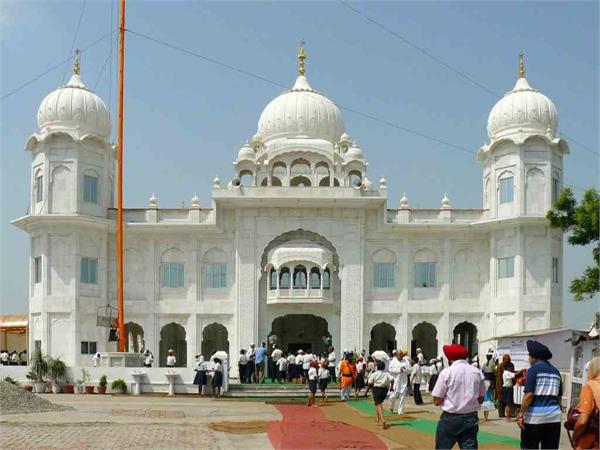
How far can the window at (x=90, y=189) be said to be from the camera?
41719 mm

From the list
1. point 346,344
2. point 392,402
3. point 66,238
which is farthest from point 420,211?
point 392,402

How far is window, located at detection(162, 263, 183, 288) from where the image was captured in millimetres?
42906

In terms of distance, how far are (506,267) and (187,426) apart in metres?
25.3

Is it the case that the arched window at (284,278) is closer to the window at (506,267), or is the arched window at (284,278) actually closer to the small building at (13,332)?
the window at (506,267)

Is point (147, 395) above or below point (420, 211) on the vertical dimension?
below

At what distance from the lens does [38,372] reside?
34.2 meters

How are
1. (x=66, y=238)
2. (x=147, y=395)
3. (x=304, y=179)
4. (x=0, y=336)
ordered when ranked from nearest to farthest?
1. (x=147, y=395)
2. (x=66, y=238)
3. (x=304, y=179)
4. (x=0, y=336)

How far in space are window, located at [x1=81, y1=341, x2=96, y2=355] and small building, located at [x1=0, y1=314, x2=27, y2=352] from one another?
16.9 metres

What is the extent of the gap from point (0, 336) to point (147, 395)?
105 feet

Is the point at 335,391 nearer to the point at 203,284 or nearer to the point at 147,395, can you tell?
the point at 147,395

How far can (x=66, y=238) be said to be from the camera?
40938mm

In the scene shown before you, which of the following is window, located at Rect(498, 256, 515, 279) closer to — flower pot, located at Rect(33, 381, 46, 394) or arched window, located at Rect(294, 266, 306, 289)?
arched window, located at Rect(294, 266, 306, 289)

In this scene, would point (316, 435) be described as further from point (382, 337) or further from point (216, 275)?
point (382, 337)

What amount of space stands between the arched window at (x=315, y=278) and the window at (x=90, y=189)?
992 centimetres
